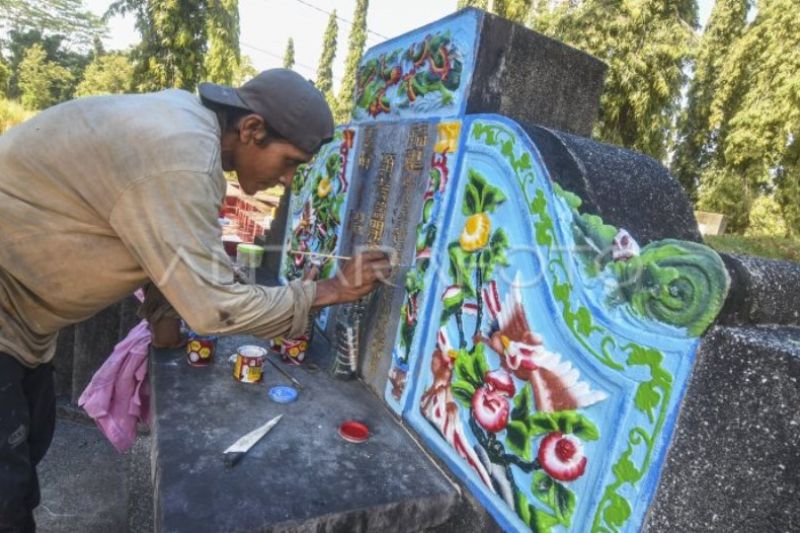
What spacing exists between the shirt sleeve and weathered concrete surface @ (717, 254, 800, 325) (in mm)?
1383

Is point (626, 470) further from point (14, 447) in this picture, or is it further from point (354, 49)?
point (354, 49)

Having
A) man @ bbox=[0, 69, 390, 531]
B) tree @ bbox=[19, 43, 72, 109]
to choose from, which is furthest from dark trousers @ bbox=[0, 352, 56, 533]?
tree @ bbox=[19, 43, 72, 109]

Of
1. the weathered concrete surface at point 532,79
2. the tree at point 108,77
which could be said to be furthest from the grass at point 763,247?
the tree at point 108,77

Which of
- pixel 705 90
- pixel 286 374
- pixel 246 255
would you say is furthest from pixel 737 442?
pixel 705 90

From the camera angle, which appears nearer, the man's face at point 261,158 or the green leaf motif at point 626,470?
the green leaf motif at point 626,470

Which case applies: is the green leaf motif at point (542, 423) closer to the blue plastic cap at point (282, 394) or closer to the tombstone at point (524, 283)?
the tombstone at point (524, 283)

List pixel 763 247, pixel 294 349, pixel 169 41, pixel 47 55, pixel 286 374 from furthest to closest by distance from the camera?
pixel 47 55 < pixel 169 41 < pixel 763 247 < pixel 294 349 < pixel 286 374

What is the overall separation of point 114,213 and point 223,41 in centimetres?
2071

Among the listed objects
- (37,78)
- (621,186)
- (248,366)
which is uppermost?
(37,78)

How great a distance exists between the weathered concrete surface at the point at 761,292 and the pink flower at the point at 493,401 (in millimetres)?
708

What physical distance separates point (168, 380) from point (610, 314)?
1.94 metres

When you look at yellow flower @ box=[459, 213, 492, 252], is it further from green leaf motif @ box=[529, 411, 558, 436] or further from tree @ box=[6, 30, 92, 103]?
tree @ box=[6, 30, 92, 103]

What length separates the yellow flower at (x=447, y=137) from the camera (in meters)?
2.07

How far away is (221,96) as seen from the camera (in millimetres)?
1742
